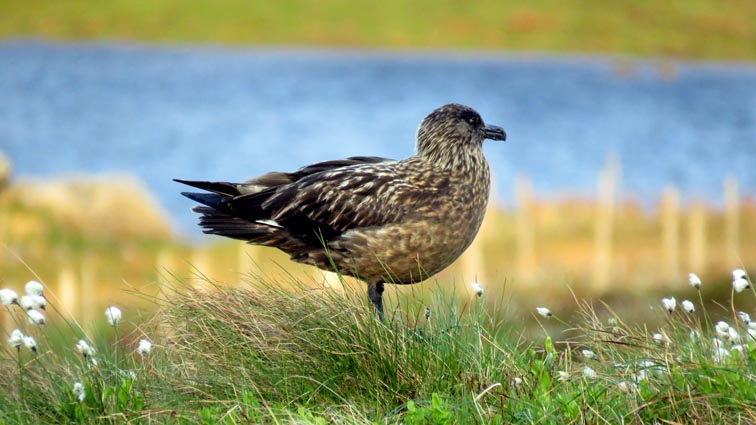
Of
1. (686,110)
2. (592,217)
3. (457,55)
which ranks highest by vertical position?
(457,55)

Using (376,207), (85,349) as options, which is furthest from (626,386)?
(85,349)

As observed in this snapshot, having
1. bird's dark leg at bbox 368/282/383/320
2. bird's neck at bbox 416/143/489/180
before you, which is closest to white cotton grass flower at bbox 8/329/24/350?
bird's dark leg at bbox 368/282/383/320

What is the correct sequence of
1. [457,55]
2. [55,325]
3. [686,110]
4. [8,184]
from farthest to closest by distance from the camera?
[457,55], [686,110], [8,184], [55,325]

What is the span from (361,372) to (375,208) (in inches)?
59.0

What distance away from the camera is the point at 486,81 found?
75438mm

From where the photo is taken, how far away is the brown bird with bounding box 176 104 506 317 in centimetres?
671

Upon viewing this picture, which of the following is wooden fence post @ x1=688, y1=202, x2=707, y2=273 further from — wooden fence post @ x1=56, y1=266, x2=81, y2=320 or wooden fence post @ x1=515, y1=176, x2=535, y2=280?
wooden fence post @ x1=56, y1=266, x2=81, y2=320

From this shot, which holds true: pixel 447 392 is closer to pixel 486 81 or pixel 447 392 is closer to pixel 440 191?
pixel 440 191

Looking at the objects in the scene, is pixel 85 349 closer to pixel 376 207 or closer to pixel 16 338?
pixel 16 338

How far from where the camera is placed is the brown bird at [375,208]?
671 cm

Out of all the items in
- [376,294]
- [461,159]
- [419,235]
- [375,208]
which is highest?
[461,159]

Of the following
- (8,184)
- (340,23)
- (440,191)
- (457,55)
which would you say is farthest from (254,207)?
(457,55)

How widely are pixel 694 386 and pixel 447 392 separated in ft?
4.33

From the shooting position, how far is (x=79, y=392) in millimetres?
5598
